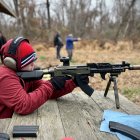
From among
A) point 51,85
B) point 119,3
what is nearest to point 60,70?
point 51,85

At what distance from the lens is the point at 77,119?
3.29 meters

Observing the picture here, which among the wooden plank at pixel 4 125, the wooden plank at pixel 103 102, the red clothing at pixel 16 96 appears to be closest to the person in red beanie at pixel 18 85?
the red clothing at pixel 16 96

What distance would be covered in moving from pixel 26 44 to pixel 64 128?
1055mm

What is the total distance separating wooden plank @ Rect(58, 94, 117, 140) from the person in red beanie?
0.91ft

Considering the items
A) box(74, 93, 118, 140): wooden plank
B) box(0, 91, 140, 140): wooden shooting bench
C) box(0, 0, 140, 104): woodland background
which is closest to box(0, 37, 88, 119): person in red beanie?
box(0, 91, 140, 140): wooden shooting bench

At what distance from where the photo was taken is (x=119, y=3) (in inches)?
1935

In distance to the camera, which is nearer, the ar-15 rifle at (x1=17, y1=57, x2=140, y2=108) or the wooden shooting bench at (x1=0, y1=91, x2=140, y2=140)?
the wooden shooting bench at (x1=0, y1=91, x2=140, y2=140)

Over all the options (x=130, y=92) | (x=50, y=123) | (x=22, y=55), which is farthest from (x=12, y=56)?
(x=130, y=92)

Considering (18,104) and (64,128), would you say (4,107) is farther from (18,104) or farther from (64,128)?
(64,128)

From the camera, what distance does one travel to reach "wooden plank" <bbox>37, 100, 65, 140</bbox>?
2783mm

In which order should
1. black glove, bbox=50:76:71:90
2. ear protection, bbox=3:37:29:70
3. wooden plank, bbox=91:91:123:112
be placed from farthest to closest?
wooden plank, bbox=91:91:123:112 < black glove, bbox=50:76:71:90 < ear protection, bbox=3:37:29:70

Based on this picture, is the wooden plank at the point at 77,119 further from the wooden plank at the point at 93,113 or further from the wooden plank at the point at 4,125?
the wooden plank at the point at 4,125

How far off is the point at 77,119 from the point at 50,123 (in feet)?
0.95

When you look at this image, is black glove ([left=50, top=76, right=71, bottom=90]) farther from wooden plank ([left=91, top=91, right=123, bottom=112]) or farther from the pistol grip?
wooden plank ([left=91, top=91, right=123, bottom=112])
